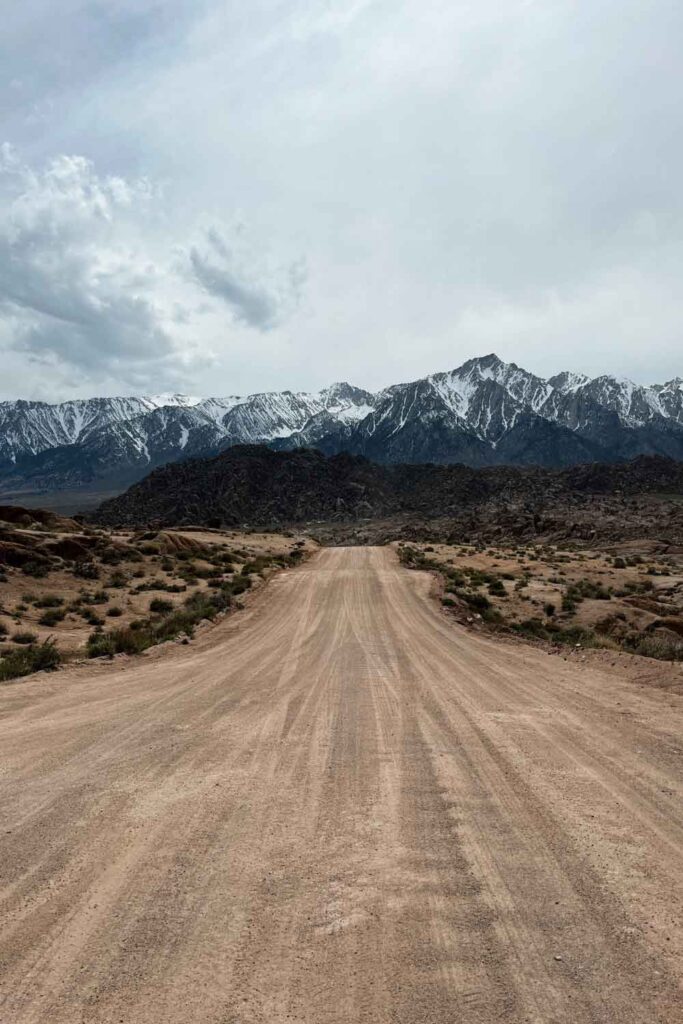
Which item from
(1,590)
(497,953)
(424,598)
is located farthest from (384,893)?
(1,590)

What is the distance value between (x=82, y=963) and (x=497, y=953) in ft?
8.38

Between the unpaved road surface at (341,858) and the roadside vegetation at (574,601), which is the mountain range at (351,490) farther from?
the unpaved road surface at (341,858)

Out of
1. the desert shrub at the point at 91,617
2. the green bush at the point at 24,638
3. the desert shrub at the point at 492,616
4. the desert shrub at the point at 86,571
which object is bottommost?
the desert shrub at the point at 492,616

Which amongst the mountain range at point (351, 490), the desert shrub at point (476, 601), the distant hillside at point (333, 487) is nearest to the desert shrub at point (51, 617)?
the desert shrub at point (476, 601)

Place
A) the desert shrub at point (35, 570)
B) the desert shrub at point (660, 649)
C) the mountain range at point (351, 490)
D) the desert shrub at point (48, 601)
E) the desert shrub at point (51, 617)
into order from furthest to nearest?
1. the mountain range at point (351, 490)
2. the desert shrub at point (35, 570)
3. the desert shrub at point (48, 601)
4. the desert shrub at point (51, 617)
5. the desert shrub at point (660, 649)

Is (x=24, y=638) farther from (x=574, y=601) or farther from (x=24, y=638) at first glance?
(x=574, y=601)

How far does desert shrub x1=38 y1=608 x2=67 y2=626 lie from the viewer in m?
16.9

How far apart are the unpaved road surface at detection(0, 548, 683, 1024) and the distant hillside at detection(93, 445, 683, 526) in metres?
102

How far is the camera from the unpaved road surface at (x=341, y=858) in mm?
3078

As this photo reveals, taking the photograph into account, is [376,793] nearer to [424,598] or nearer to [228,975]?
[228,975]

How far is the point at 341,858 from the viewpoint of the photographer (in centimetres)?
446

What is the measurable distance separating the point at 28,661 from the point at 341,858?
1013cm

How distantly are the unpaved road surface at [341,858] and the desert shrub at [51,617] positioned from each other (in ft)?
27.5

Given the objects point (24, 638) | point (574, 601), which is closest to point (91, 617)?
point (24, 638)
